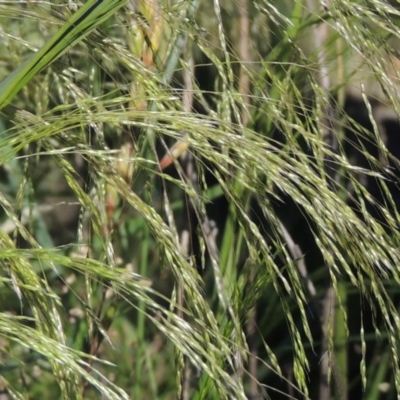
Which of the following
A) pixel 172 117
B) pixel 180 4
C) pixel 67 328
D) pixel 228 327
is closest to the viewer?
pixel 172 117

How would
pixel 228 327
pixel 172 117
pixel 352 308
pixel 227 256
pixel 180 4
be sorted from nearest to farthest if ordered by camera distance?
1. pixel 172 117
2. pixel 180 4
3. pixel 228 327
4. pixel 227 256
5. pixel 352 308

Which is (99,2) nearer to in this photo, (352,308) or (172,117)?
(172,117)

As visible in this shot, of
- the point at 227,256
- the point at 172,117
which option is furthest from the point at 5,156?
the point at 227,256

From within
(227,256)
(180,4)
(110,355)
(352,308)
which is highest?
(180,4)

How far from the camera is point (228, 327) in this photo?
82 centimetres

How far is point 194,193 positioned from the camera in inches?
24.1

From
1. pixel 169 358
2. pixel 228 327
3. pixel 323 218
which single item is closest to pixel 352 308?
pixel 169 358

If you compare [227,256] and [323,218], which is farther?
[227,256]

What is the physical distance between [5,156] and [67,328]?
0.59 meters

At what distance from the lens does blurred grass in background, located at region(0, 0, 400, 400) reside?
60 centimetres

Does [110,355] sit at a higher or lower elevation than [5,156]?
lower

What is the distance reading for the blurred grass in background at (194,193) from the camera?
0.60 m

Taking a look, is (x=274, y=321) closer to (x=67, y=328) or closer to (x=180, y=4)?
(x=67, y=328)

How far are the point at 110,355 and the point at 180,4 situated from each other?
71 centimetres
